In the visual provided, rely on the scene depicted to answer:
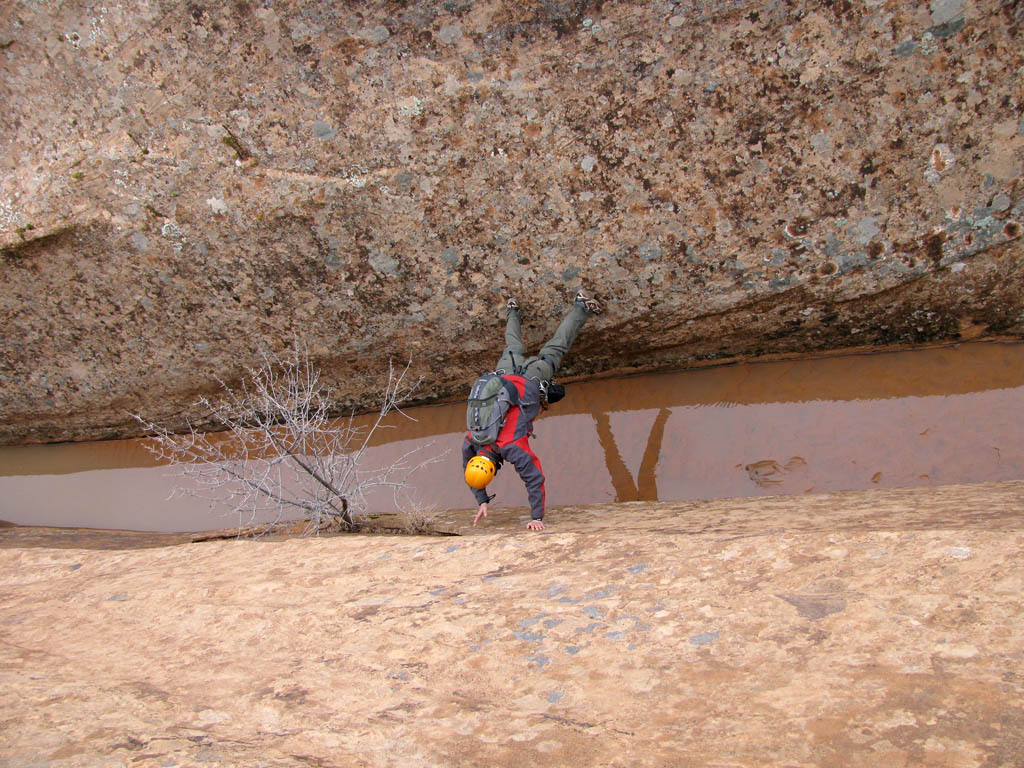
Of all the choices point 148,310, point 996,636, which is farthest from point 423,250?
point 996,636

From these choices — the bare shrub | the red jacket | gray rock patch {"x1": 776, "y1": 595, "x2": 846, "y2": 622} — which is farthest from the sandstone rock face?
gray rock patch {"x1": 776, "y1": 595, "x2": 846, "y2": 622}

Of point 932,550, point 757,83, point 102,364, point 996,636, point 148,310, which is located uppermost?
point 757,83

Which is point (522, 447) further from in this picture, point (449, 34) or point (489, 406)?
point (449, 34)

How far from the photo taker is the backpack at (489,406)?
4.32m

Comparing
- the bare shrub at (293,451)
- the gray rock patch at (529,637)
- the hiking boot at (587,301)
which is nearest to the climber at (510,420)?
the hiking boot at (587,301)

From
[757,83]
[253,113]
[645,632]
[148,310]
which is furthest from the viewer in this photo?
[148,310]

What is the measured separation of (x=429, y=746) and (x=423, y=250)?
11.3ft

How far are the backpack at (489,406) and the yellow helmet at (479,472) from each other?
140 millimetres

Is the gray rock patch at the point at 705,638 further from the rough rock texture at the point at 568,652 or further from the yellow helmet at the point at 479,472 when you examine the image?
the yellow helmet at the point at 479,472

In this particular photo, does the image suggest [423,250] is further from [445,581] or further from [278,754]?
[278,754]

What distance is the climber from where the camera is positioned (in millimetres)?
4312

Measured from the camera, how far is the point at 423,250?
4867mm

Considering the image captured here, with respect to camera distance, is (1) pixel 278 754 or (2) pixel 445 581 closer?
(1) pixel 278 754

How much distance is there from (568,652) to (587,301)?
274cm
